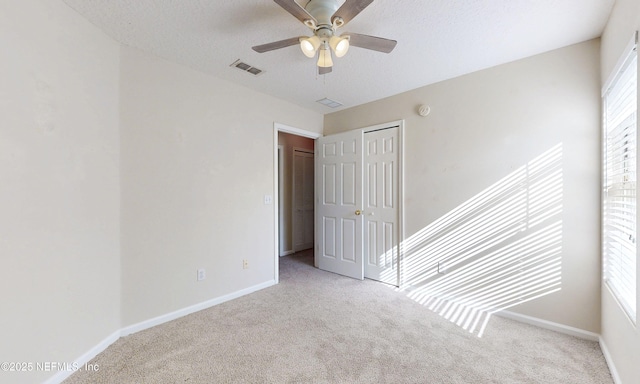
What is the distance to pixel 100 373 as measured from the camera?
1.63m

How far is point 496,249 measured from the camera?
95.9 inches

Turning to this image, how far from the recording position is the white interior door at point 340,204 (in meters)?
Answer: 3.45

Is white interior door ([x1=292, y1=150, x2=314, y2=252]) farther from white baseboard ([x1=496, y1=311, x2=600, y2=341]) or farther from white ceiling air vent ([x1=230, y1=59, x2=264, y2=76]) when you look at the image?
white baseboard ([x1=496, y1=311, x2=600, y2=341])

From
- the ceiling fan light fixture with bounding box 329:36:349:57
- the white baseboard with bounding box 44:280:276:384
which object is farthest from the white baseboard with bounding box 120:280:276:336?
the ceiling fan light fixture with bounding box 329:36:349:57

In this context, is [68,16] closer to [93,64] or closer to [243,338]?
[93,64]

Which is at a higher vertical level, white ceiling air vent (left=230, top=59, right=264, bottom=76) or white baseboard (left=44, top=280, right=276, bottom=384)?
white ceiling air vent (left=230, top=59, right=264, bottom=76)

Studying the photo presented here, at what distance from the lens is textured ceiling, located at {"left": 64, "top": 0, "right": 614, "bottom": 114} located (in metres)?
1.64

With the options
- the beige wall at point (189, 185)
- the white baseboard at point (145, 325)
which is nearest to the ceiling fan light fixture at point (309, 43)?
the beige wall at point (189, 185)

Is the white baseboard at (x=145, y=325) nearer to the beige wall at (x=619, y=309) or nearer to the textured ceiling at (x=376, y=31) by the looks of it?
the textured ceiling at (x=376, y=31)

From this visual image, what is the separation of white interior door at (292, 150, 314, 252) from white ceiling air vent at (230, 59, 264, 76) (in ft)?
7.53

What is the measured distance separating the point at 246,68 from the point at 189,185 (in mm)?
1333

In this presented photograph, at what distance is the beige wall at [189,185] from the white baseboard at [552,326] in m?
2.65

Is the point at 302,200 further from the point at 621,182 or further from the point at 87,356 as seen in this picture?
the point at 621,182

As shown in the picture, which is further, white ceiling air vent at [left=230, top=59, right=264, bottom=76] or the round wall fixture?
the round wall fixture
